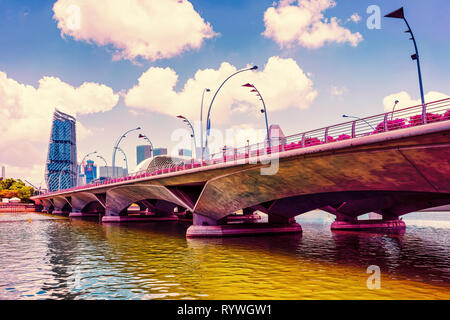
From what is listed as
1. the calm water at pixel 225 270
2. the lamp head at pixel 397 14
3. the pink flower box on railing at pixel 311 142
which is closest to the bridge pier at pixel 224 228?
the calm water at pixel 225 270

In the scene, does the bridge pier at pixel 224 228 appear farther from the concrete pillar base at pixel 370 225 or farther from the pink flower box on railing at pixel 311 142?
the pink flower box on railing at pixel 311 142

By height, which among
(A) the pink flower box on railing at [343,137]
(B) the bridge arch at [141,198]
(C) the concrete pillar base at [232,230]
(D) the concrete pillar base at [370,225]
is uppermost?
(A) the pink flower box on railing at [343,137]

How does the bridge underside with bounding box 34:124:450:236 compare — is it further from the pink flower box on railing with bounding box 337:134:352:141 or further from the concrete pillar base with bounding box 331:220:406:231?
the pink flower box on railing with bounding box 337:134:352:141

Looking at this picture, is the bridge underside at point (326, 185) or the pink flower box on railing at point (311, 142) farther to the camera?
the pink flower box on railing at point (311, 142)

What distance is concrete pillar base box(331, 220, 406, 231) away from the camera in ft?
151

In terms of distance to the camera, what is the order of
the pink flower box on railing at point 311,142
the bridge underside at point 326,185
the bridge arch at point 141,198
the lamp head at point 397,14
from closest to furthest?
1. the bridge underside at point 326,185
2. the lamp head at point 397,14
3. the pink flower box on railing at point 311,142
4. the bridge arch at point 141,198

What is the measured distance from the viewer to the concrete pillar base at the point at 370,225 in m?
46.0

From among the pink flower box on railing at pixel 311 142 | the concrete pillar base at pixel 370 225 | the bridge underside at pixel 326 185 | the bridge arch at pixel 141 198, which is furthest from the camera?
the bridge arch at pixel 141 198

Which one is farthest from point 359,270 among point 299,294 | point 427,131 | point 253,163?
point 253,163

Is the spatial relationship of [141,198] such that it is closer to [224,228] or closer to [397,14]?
[224,228]

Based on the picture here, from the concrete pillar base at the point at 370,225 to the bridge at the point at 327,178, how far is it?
12 cm

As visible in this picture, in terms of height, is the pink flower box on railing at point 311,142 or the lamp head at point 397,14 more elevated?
the lamp head at point 397,14
